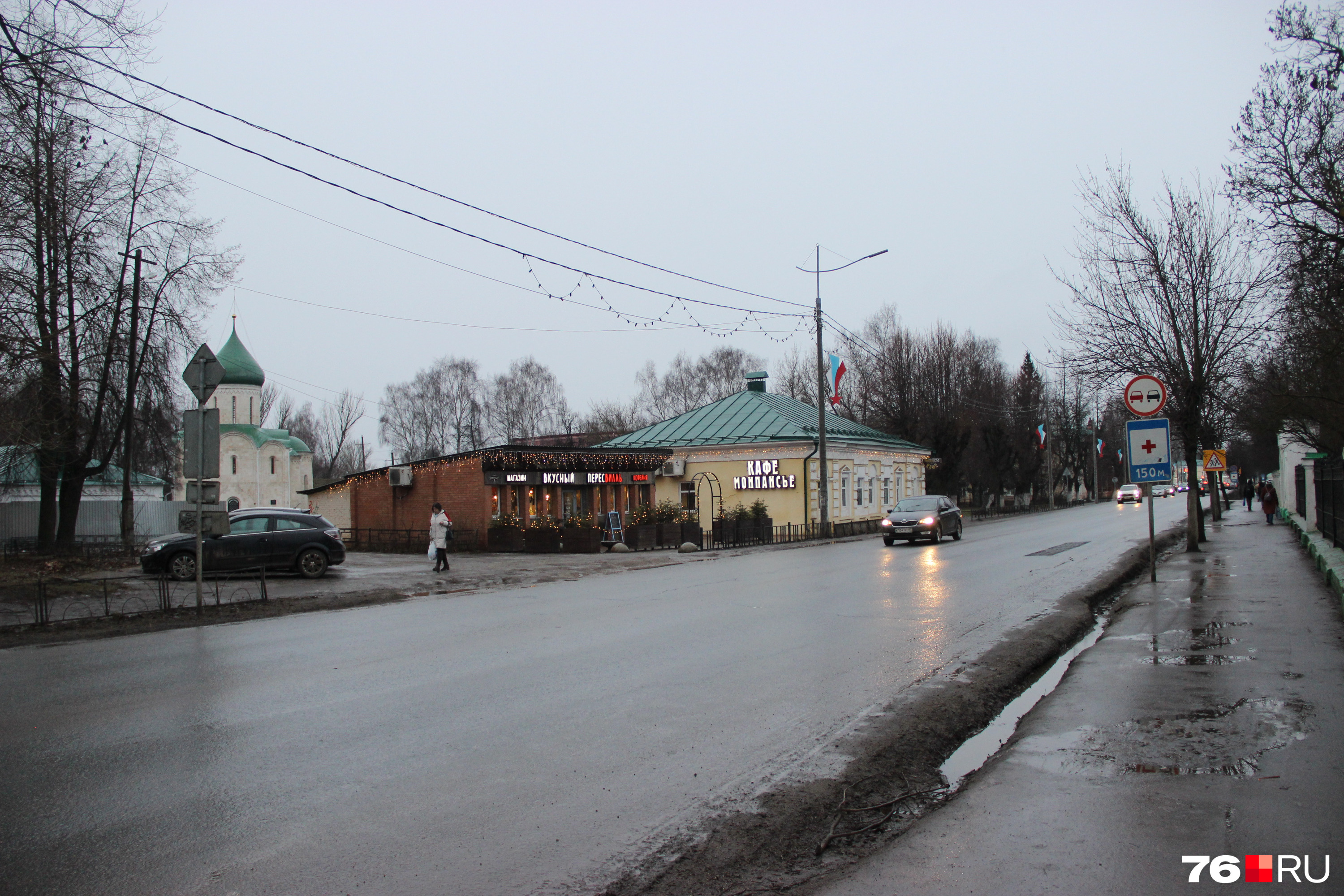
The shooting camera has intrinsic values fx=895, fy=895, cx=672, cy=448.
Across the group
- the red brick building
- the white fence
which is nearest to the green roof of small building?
the white fence

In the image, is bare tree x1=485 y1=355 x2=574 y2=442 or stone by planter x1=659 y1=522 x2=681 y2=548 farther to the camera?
bare tree x1=485 y1=355 x2=574 y2=442

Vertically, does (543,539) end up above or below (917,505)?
below

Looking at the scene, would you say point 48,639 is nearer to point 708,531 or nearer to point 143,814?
point 143,814

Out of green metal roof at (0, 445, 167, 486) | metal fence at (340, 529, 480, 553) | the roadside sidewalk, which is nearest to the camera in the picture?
the roadside sidewalk

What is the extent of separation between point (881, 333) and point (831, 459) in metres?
26.3

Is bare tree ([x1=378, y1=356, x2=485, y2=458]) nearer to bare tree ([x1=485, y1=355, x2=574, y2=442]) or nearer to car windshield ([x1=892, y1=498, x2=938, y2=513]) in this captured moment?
bare tree ([x1=485, y1=355, x2=574, y2=442])

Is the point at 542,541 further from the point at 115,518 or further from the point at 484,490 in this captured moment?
the point at 115,518

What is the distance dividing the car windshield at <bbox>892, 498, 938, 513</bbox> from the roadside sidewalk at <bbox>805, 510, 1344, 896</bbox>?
19.2 meters

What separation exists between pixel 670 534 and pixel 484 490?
265 inches

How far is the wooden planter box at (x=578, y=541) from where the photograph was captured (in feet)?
97.1

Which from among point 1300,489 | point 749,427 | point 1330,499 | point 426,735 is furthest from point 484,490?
point 1300,489

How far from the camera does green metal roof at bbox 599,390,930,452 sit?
133 feet

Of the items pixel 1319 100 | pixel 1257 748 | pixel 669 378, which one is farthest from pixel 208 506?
pixel 669 378

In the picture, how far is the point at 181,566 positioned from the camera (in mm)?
19562
